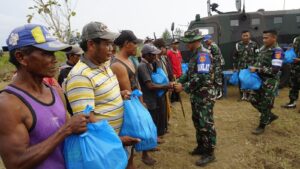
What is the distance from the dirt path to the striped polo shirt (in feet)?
6.79

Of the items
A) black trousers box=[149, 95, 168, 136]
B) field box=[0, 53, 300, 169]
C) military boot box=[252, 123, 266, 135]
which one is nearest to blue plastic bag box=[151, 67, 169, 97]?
black trousers box=[149, 95, 168, 136]

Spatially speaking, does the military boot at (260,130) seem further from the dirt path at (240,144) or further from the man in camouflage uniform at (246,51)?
the man in camouflage uniform at (246,51)

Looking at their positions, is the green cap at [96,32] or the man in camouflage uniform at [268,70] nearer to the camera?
the green cap at [96,32]

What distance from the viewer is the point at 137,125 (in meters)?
2.11

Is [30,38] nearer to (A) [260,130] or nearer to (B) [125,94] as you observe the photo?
(B) [125,94]

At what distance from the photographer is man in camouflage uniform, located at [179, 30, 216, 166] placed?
12.1 ft

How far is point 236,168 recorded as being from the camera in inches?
150

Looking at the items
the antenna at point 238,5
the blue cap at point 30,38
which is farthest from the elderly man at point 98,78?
the antenna at point 238,5

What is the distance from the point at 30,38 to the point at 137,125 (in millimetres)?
1020

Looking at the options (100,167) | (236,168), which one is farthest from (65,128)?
(236,168)

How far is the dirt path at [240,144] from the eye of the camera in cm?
395

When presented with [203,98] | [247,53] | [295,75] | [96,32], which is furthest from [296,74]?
[96,32]

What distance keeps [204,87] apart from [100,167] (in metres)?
2.50

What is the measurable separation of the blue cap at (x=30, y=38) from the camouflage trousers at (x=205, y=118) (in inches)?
102
